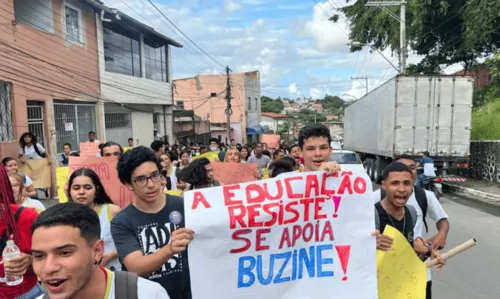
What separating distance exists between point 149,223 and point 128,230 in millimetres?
121

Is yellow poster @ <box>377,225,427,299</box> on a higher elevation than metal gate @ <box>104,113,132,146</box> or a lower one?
lower

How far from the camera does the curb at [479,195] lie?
10938mm

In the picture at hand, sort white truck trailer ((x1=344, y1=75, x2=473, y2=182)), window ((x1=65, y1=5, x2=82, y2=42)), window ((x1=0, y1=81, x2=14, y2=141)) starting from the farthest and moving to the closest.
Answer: window ((x1=65, y1=5, x2=82, y2=42)), white truck trailer ((x1=344, y1=75, x2=473, y2=182)), window ((x1=0, y1=81, x2=14, y2=141))

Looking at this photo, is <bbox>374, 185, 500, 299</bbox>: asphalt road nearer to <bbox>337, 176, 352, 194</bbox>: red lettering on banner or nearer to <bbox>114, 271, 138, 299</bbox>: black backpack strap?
<bbox>337, 176, 352, 194</bbox>: red lettering on banner

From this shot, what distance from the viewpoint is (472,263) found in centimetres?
547

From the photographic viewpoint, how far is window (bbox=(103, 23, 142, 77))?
55.4 feet

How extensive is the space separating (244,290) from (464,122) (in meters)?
12.6

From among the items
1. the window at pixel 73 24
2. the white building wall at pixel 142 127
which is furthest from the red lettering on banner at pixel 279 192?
the white building wall at pixel 142 127

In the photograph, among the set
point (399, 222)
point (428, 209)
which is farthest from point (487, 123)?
point (399, 222)

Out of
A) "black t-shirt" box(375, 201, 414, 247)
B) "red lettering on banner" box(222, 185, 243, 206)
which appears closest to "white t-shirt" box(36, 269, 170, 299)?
"red lettering on banner" box(222, 185, 243, 206)

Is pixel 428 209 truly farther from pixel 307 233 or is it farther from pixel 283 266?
pixel 283 266

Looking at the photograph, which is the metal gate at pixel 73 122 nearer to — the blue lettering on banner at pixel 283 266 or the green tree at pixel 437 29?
the blue lettering on banner at pixel 283 266

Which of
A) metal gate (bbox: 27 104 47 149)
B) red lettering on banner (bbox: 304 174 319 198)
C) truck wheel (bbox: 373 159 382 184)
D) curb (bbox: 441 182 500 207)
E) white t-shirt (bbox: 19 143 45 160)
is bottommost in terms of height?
curb (bbox: 441 182 500 207)

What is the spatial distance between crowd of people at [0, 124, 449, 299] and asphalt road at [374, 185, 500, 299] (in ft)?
5.98
